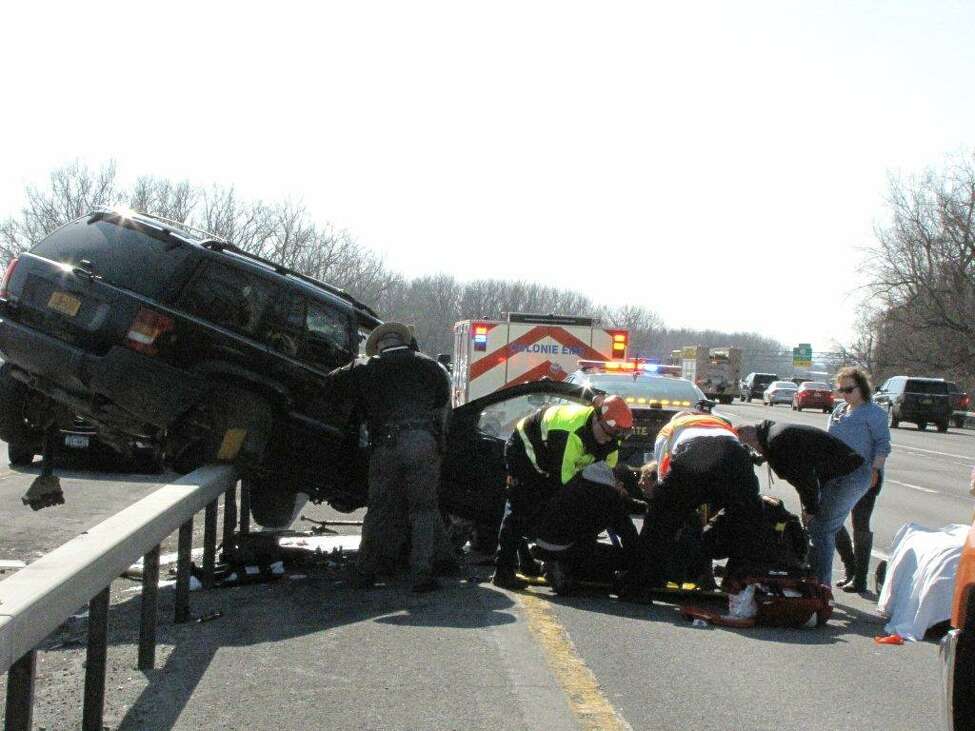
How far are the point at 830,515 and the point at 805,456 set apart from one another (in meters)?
0.61

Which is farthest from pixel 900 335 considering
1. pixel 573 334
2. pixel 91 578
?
pixel 91 578

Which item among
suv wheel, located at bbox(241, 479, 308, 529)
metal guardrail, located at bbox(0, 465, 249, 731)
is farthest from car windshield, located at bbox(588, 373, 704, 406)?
metal guardrail, located at bbox(0, 465, 249, 731)

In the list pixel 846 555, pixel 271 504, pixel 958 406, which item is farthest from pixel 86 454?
pixel 958 406

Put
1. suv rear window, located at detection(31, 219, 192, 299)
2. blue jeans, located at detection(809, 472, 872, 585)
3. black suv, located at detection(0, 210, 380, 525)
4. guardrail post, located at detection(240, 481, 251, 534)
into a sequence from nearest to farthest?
black suv, located at detection(0, 210, 380, 525) → suv rear window, located at detection(31, 219, 192, 299) → blue jeans, located at detection(809, 472, 872, 585) → guardrail post, located at detection(240, 481, 251, 534)

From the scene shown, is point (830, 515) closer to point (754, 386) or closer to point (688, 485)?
point (688, 485)

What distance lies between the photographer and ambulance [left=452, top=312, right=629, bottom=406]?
2159cm

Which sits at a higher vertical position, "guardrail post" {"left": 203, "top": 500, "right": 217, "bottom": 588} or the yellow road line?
"guardrail post" {"left": 203, "top": 500, "right": 217, "bottom": 588}

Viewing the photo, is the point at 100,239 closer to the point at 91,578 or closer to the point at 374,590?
the point at 374,590

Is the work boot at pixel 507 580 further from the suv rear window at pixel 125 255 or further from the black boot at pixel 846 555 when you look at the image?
the suv rear window at pixel 125 255

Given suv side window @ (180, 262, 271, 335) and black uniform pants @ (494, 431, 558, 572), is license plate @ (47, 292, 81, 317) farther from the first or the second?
black uniform pants @ (494, 431, 558, 572)

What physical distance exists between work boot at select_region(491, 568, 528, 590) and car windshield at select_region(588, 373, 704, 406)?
17.8 feet

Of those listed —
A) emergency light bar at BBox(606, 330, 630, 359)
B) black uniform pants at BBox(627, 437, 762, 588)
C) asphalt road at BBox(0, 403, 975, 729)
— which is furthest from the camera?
emergency light bar at BBox(606, 330, 630, 359)

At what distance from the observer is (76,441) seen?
1480 centimetres

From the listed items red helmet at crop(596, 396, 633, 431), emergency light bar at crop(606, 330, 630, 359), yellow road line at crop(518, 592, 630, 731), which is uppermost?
emergency light bar at crop(606, 330, 630, 359)
